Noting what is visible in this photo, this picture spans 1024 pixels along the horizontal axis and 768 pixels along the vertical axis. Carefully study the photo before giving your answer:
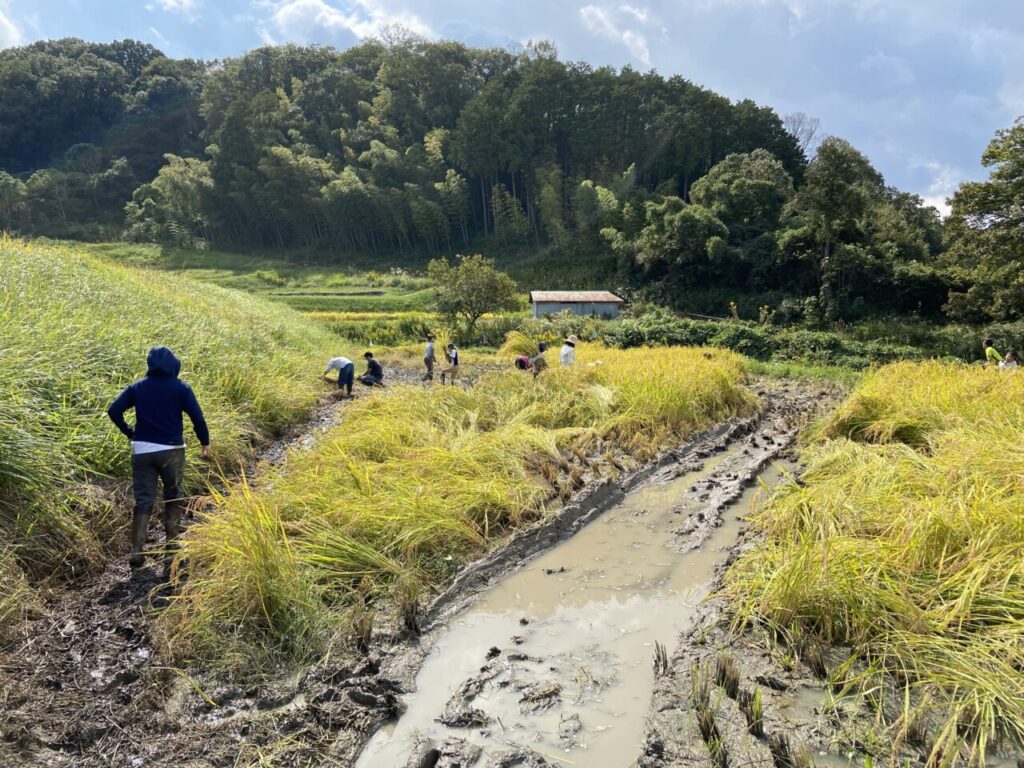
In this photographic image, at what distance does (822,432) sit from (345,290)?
1293 inches

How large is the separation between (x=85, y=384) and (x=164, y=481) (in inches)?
67.6

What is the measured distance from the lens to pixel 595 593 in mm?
4023

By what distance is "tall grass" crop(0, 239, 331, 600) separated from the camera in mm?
3785

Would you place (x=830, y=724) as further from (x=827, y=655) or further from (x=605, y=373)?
(x=605, y=373)

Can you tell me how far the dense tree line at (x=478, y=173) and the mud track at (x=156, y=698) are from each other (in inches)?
795

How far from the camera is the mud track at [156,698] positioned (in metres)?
2.44

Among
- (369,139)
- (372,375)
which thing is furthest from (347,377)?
(369,139)

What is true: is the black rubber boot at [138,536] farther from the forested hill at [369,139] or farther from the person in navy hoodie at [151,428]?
the forested hill at [369,139]

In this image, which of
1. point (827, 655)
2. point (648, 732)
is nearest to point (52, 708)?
point (648, 732)

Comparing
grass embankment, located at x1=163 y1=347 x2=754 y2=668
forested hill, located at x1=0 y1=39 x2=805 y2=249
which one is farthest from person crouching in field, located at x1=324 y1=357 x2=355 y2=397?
forested hill, located at x1=0 y1=39 x2=805 y2=249

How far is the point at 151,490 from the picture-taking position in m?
4.04

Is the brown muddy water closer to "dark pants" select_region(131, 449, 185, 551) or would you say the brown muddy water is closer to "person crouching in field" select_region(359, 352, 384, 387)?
"dark pants" select_region(131, 449, 185, 551)

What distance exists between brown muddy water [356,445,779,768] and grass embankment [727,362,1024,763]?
25.2 inches

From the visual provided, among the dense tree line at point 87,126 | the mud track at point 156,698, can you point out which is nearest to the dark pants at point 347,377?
the mud track at point 156,698
